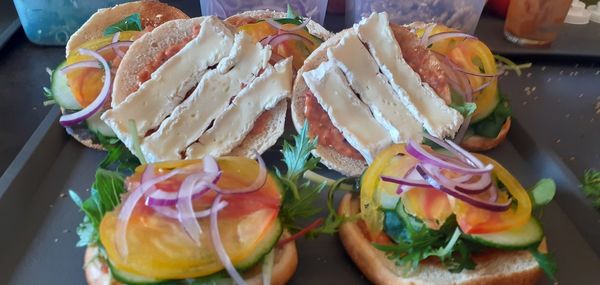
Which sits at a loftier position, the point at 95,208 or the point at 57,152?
the point at 95,208

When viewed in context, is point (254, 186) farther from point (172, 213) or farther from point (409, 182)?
point (409, 182)

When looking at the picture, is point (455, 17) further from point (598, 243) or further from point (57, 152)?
point (57, 152)

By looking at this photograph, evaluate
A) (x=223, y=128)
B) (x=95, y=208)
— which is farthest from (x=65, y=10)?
(x=95, y=208)

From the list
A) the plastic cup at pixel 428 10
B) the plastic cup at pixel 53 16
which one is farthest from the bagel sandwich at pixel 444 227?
the plastic cup at pixel 53 16

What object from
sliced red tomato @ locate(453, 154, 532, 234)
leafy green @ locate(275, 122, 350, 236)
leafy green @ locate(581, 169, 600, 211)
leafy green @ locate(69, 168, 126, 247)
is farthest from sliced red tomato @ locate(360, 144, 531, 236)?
leafy green @ locate(69, 168, 126, 247)

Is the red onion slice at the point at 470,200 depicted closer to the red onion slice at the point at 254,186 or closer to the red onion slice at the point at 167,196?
the red onion slice at the point at 254,186

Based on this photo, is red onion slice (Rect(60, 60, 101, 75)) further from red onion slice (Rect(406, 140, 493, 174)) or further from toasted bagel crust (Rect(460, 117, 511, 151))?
toasted bagel crust (Rect(460, 117, 511, 151))
